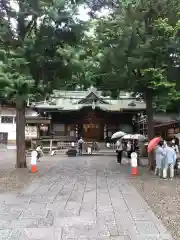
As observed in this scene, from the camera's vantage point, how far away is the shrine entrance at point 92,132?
37.3 meters

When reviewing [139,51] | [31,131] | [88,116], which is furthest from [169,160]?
[31,131]

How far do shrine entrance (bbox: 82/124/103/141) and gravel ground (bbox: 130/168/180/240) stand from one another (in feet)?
77.1

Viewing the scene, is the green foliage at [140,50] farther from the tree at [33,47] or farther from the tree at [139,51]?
the tree at [33,47]

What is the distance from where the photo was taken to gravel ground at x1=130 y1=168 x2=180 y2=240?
262 inches

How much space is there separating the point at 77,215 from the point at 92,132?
3091 cm

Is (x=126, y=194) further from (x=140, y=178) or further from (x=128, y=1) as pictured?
(x=128, y=1)

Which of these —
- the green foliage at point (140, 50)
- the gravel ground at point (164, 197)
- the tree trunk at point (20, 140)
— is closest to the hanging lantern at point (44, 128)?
the tree trunk at point (20, 140)

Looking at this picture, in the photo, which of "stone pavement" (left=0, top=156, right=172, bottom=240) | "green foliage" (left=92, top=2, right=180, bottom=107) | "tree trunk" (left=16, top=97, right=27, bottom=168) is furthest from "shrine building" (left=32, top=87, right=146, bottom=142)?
"stone pavement" (left=0, top=156, right=172, bottom=240)

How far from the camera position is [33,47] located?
14938 mm

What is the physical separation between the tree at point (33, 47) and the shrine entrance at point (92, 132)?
2051cm

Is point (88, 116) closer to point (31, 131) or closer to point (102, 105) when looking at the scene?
point (102, 105)

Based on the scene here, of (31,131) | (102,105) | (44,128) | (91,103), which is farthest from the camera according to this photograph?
(44,128)

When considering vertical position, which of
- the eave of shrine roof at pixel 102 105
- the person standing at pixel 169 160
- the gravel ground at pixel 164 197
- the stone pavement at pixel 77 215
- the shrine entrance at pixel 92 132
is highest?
the eave of shrine roof at pixel 102 105

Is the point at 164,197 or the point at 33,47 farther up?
the point at 33,47
